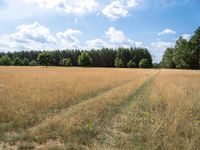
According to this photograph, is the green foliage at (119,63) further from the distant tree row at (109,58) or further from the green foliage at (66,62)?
the green foliage at (66,62)

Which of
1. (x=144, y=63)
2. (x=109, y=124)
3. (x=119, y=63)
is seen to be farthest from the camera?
(x=119, y=63)

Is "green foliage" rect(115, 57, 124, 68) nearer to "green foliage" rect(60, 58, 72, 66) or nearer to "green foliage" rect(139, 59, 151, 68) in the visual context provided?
"green foliage" rect(139, 59, 151, 68)

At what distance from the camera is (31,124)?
8211 millimetres

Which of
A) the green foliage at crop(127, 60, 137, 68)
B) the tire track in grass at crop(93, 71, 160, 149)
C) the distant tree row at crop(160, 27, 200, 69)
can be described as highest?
the distant tree row at crop(160, 27, 200, 69)

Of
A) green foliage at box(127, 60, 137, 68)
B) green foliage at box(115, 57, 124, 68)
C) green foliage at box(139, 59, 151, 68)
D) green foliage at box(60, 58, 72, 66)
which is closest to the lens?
green foliage at box(139, 59, 151, 68)

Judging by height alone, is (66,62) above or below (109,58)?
below

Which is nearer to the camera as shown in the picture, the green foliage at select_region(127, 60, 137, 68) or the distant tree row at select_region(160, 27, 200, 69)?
the distant tree row at select_region(160, 27, 200, 69)

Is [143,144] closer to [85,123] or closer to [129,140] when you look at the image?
[129,140]

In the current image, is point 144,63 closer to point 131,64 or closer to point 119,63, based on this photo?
point 131,64

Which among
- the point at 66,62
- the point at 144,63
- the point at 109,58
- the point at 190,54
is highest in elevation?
the point at 190,54

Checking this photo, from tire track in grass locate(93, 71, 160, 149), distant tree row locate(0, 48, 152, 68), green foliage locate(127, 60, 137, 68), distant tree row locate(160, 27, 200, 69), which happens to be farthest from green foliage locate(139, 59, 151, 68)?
tire track in grass locate(93, 71, 160, 149)

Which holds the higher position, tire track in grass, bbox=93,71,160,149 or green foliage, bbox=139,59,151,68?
green foliage, bbox=139,59,151,68

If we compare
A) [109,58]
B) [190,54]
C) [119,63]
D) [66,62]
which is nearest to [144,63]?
[119,63]

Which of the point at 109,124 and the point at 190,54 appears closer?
the point at 109,124
